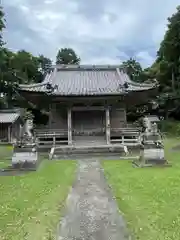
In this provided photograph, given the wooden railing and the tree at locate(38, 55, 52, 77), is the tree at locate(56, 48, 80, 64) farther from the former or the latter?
the wooden railing

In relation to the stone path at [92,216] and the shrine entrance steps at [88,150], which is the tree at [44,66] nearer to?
the shrine entrance steps at [88,150]

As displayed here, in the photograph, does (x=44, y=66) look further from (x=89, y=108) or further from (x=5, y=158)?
(x=5, y=158)

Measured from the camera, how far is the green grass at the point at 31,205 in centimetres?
532

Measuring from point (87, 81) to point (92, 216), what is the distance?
20653 mm

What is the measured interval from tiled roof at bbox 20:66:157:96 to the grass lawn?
11.0 meters

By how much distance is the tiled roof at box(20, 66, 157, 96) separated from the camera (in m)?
22.1

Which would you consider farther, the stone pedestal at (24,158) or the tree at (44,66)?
the tree at (44,66)

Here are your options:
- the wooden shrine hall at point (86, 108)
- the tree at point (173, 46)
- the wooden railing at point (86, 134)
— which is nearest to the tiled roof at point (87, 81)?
the wooden shrine hall at point (86, 108)

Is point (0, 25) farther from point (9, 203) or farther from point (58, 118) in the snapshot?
point (9, 203)

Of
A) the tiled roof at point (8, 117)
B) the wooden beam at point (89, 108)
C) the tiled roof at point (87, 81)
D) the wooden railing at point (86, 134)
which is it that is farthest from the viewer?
the tiled roof at point (8, 117)

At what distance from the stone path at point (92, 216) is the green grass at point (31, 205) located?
0.24 meters

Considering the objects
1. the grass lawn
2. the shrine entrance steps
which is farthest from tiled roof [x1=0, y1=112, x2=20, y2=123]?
the grass lawn

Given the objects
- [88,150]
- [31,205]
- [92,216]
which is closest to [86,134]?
[88,150]

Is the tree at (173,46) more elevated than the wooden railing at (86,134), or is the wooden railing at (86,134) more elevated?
the tree at (173,46)
